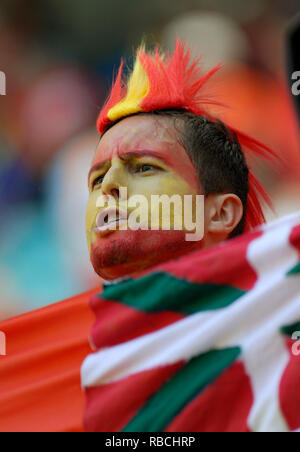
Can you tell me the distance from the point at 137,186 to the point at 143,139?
126mm

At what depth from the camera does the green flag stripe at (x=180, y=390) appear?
34.7 inches

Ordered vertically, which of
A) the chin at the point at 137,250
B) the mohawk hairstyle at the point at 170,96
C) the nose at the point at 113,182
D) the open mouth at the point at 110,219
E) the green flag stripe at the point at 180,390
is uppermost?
the mohawk hairstyle at the point at 170,96

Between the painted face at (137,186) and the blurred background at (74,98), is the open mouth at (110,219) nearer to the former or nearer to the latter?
the painted face at (137,186)

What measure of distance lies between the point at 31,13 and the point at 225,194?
243cm

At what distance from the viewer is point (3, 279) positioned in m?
2.75

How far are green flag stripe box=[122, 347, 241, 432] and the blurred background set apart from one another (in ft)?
4.97

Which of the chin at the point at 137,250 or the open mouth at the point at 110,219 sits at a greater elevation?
the open mouth at the point at 110,219

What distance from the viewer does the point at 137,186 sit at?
4.07 feet

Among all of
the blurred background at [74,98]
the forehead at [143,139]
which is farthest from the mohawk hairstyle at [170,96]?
the blurred background at [74,98]

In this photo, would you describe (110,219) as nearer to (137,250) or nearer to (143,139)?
(137,250)

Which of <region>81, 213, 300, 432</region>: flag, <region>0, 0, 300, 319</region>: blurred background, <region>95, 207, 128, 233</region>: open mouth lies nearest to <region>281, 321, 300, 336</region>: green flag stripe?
<region>81, 213, 300, 432</region>: flag

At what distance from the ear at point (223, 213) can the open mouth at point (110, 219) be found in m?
0.20

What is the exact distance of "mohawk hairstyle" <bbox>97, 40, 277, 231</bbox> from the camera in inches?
55.3
